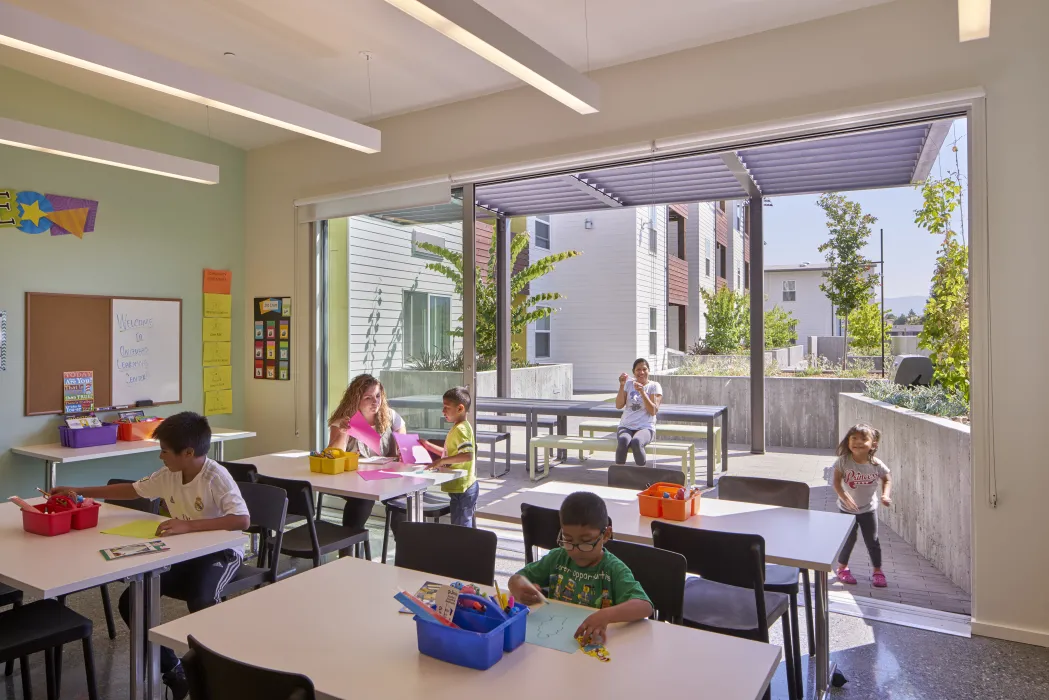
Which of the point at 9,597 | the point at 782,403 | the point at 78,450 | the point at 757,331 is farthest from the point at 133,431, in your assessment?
the point at 782,403

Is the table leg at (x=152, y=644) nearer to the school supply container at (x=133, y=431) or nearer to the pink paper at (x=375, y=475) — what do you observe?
the pink paper at (x=375, y=475)

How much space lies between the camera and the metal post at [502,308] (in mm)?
7406

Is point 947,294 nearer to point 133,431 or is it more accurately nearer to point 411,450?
point 411,450

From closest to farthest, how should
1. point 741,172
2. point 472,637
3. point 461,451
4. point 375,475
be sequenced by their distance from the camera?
point 472,637
point 375,475
point 461,451
point 741,172

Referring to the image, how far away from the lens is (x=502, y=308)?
24.4ft

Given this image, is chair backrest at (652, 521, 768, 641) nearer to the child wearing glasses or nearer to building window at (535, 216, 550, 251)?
the child wearing glasses

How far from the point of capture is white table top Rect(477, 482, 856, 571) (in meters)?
2.58

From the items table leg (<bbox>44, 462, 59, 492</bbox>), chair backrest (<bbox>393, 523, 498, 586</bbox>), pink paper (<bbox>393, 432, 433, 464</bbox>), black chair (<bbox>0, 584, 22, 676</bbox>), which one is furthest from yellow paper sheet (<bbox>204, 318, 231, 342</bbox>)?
chair backrest (<bbox>393, 523, 498, 586</bbox>)

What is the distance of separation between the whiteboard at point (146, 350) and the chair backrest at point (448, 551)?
409cm

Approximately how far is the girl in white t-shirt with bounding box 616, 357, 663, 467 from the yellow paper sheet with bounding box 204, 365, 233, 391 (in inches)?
140

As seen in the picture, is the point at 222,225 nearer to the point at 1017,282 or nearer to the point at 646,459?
the point at 646,459

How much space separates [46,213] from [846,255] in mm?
6195

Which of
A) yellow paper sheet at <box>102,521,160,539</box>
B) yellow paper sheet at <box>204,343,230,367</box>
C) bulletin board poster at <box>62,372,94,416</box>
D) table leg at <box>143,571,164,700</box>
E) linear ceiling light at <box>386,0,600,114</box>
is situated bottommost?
table leg at <box>143,571,164,700</box>

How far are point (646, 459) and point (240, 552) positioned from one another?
385cm
